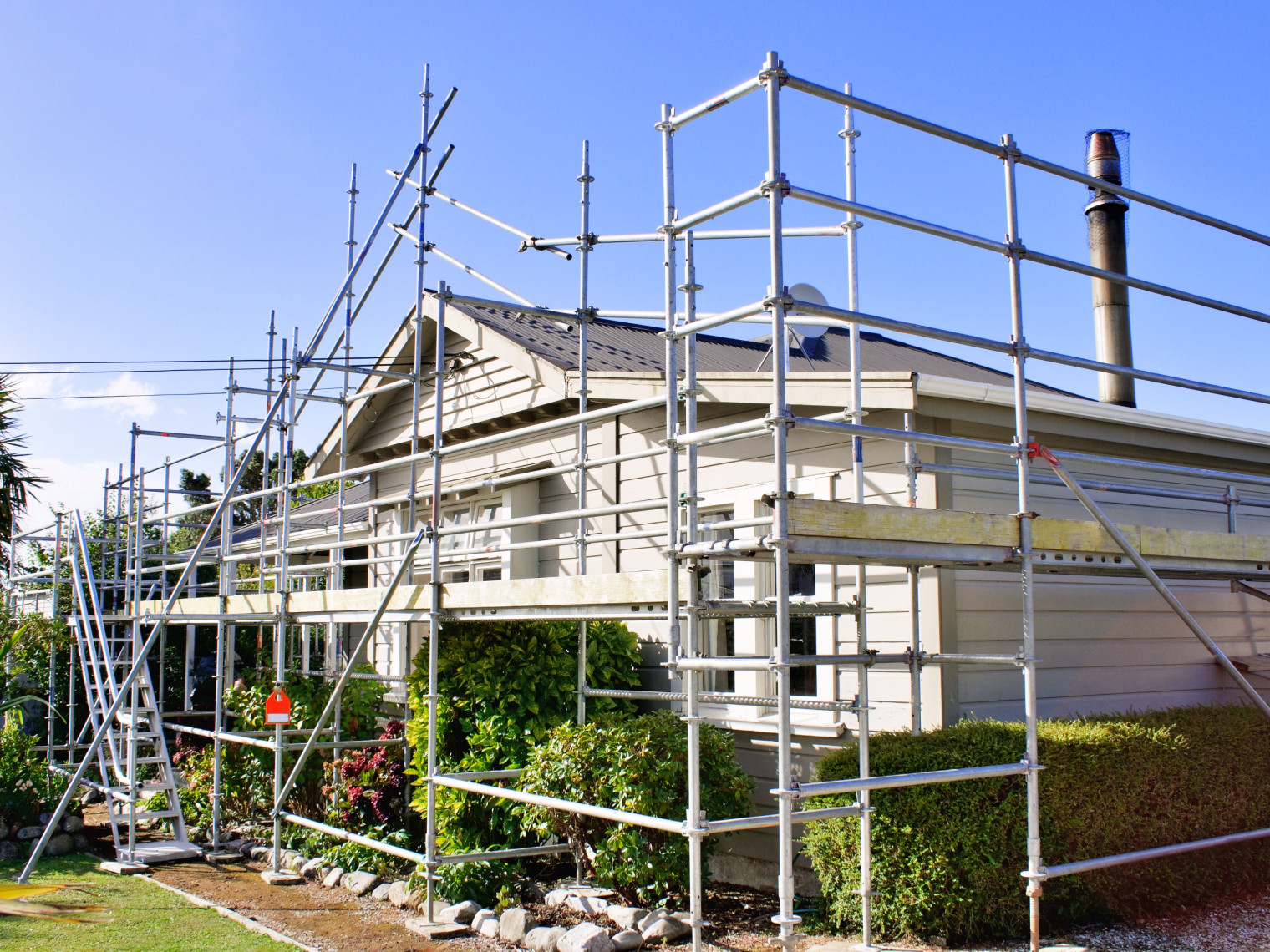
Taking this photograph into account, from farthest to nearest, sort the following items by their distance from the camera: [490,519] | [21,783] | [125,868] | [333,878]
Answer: [490,519] → [21,783] → [125,868] → [333,878]

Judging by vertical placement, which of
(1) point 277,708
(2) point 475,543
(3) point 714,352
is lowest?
(1) point 277,708

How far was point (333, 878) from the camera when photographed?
849 cm

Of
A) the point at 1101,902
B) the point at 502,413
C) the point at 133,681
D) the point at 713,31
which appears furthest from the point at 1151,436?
the point at 133,681

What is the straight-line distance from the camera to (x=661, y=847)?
6.85 m

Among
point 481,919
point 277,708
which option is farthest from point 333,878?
point 481,919

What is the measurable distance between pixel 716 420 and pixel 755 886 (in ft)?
11.7

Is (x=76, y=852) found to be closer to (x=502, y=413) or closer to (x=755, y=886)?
(x=502, y=413)

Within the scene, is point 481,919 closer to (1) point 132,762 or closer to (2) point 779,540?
(2) point 779,540

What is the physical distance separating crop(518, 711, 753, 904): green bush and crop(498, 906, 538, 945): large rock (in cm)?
55

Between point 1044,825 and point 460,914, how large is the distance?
146 inches

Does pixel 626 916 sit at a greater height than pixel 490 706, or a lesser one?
lesser

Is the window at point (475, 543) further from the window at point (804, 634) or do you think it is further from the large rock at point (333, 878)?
the window at point (804, 634)

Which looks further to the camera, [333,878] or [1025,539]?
[333,878]

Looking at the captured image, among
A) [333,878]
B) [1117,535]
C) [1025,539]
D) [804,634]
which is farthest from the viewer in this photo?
[333,878]
